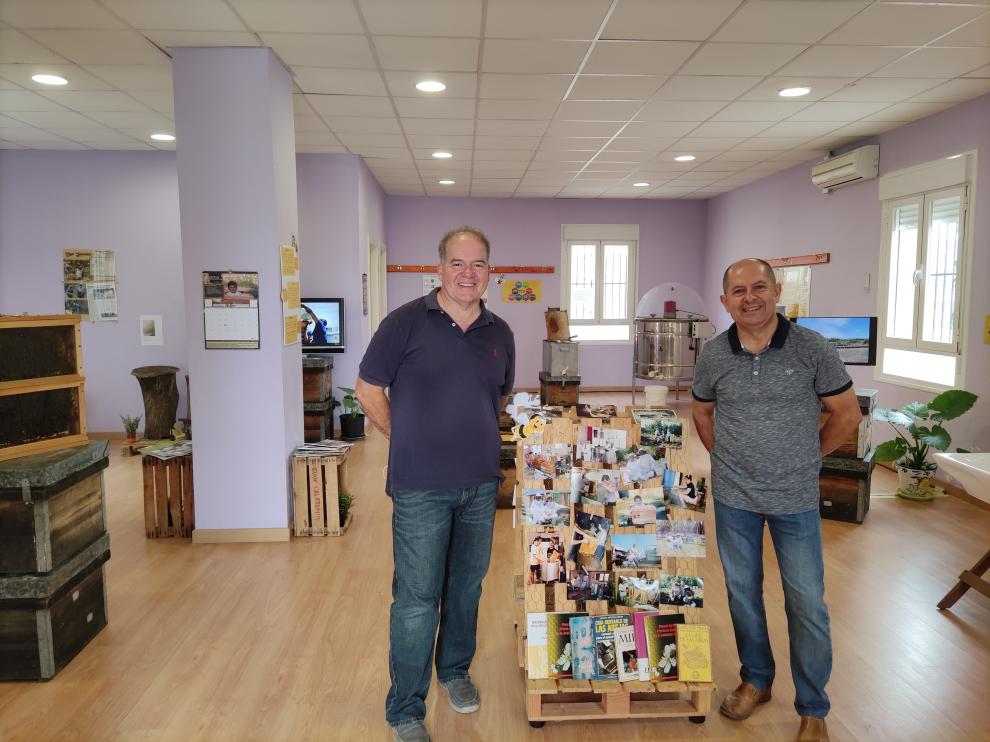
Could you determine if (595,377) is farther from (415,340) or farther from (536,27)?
(415,340)

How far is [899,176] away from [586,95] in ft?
9.96

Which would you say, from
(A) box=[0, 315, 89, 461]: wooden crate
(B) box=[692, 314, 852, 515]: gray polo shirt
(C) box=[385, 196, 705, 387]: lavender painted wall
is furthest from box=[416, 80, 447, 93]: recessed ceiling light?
(C) box=[385, 196, 705, 387]: lavender painted wall

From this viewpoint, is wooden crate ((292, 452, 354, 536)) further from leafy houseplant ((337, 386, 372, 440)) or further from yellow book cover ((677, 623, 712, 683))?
leafy houseplant ((337, 386, 372, 440))

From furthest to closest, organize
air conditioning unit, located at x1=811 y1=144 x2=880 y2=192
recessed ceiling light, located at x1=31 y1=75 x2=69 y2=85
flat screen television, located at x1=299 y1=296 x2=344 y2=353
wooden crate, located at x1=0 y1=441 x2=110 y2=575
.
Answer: flat screen television, located at x1=299 y1=296 x2=344 y2=353 → air conditioning unit, located at x1=811 y1=144 x2=880 y2=192 → recessed ceiling light, located at x1=31 y1=75 x2=69 y2=85 → wooden crate, located at x1=0 y1=441 x2=110 y2=575

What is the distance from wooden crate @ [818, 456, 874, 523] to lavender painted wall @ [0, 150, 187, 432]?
6.06 m

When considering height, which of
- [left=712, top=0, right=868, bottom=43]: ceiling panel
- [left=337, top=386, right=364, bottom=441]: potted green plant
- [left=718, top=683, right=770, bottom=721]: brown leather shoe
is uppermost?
[left=712, top=0, right=868, bottom=43]: ceiling panel

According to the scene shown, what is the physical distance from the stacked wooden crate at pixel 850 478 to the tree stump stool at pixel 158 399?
591 centimetres

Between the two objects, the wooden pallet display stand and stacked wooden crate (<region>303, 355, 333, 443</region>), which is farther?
stacked wooden crate (<region>303, 355, 333, 443</region>)

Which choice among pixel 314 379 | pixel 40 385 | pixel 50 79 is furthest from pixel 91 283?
pixel 40 385

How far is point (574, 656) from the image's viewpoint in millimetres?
2344

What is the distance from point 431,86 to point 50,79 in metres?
2.50

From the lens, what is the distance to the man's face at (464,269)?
2.20m

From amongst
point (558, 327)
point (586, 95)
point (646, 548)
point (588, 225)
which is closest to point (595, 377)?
point (588, 225)

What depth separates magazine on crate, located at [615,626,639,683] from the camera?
2.35 meters
